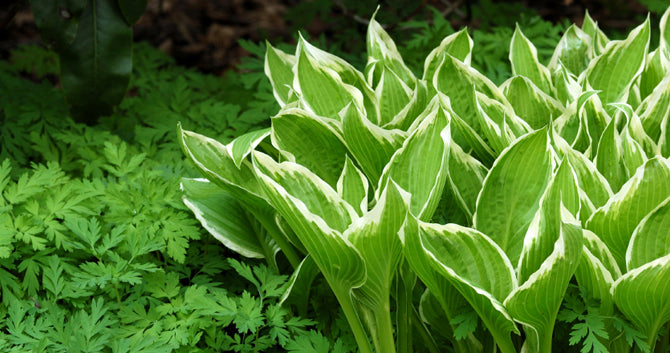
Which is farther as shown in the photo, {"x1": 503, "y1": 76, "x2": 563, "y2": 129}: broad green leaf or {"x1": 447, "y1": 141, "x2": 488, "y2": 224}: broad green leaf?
{"x1": 503, "y1": 76, "x2": 563, "y2": 129}: broad green leaf

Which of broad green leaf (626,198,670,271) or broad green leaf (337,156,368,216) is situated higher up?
broad green leaf (626,198,670,271)

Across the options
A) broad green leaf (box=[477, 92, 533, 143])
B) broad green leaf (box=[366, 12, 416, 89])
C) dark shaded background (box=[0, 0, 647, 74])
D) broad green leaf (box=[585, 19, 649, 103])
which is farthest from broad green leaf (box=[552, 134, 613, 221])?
dark shaded background (box=[0, 0, 647, 74])

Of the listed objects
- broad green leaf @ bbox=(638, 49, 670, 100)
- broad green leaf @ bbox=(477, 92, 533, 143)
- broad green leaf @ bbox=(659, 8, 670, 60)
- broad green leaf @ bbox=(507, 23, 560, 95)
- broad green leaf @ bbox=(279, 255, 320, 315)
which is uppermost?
broad green leaf @ bbox=(659, 8, 670, 60)

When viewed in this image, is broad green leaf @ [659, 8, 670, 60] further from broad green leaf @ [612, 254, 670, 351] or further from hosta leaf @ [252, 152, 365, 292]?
hosta leaf @ [252, 152, 365, 292]

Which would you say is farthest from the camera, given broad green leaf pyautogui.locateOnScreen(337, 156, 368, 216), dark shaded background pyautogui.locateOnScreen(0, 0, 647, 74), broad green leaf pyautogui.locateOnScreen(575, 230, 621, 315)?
dark shaded background pyautogui.locateOnScreen(0, 0, 647, 74)

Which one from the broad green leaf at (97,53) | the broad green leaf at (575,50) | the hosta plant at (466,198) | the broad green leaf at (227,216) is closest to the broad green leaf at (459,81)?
the hosta plant at (466,198)

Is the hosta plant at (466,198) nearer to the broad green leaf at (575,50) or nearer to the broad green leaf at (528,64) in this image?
the broad green leaf at (528,64)

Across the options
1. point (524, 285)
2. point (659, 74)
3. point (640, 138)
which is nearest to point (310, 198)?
point (524, 285)

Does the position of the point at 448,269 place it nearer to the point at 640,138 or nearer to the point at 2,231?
the point at 640,138
